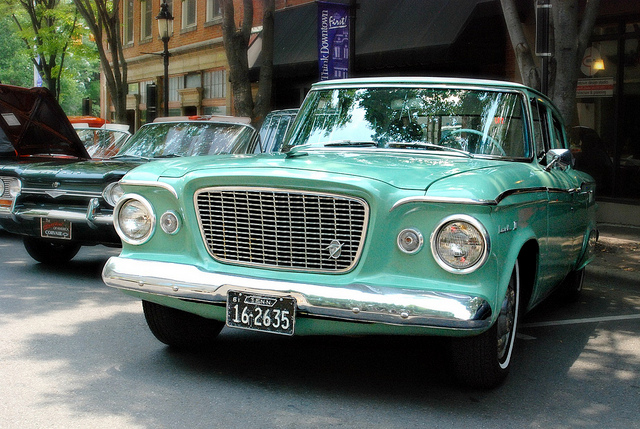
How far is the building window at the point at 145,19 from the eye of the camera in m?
33.7

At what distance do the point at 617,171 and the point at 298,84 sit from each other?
9.98 m

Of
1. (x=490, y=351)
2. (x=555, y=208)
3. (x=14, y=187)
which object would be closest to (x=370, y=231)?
(x=490, y=351)

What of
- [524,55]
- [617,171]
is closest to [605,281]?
[524,55]

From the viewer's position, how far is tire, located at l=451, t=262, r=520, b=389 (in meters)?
4.45

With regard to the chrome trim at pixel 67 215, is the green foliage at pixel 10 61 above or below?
above

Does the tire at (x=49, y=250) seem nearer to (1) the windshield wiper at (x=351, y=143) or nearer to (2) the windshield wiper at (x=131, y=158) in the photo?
(2) the windshield wiper at (x=131, y=158)

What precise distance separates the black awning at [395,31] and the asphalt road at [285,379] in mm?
9037

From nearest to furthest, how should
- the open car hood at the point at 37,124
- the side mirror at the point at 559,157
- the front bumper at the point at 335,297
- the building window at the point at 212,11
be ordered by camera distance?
1. the front bumper at the point at 335,297
2. the side mirror at the point at 559,157
3. the open car hood at the point at 37,124
4. the building window at the point at 212,11

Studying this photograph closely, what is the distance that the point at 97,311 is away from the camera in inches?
264

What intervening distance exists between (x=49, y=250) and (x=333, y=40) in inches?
281

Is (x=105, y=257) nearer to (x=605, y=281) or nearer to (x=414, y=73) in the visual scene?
(x=605, y=281)

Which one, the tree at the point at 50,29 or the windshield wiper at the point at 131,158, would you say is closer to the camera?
the windshield wiper at the point at 131,158

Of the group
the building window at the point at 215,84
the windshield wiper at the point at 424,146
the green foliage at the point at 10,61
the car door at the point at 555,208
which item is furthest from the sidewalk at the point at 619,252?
the green foliage at the point at 10,61

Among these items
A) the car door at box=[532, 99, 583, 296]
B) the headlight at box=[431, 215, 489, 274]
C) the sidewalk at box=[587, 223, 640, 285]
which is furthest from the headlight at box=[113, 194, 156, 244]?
the sidewalk at box=[587, 223, 640, 285]
